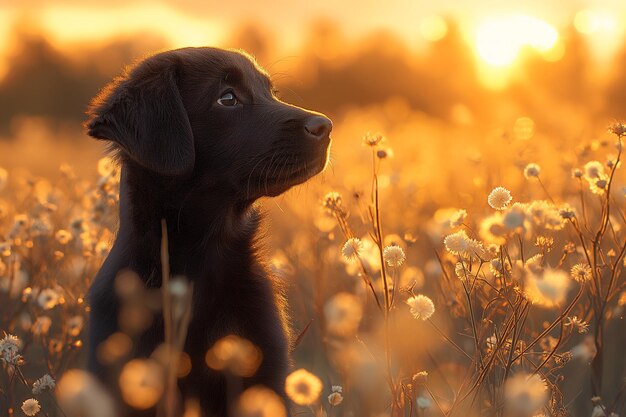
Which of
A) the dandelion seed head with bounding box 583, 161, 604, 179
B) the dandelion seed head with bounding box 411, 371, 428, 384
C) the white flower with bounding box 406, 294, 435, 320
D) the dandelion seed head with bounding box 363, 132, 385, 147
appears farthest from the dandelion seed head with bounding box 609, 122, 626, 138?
the dandelion seed head with bounding box 411, 371, 428, 384

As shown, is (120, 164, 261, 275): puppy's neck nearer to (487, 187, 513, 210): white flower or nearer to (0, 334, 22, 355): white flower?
(0, 334, 22, 355): white flower

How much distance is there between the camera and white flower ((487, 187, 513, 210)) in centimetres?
265

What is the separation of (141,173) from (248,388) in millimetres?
975

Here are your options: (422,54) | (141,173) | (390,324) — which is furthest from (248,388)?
(422,54)

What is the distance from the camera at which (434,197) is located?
797 centimetres

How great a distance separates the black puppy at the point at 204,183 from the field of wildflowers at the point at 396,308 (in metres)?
0.12

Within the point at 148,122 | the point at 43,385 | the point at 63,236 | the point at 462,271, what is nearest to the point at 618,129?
the point at 462,271

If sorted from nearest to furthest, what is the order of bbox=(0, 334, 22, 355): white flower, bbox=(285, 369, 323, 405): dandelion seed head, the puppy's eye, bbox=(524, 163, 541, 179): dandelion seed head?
bbox=(285, 369, 323, 405): dandelion seed head, bbox=(0, 334, 22, 355): white flower, bbox=(524, 163, 541, 179): dandelion seed head, the puppy's eye

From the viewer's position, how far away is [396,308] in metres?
2.66

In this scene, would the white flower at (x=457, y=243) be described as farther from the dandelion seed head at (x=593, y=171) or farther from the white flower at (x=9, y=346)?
the white flower at (x=9, y=346)

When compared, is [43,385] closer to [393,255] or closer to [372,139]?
[393,255]

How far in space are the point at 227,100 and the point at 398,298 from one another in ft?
3.98

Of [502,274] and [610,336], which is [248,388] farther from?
[610,336]

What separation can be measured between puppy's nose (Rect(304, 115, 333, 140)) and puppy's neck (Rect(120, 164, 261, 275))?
1.41 feet
